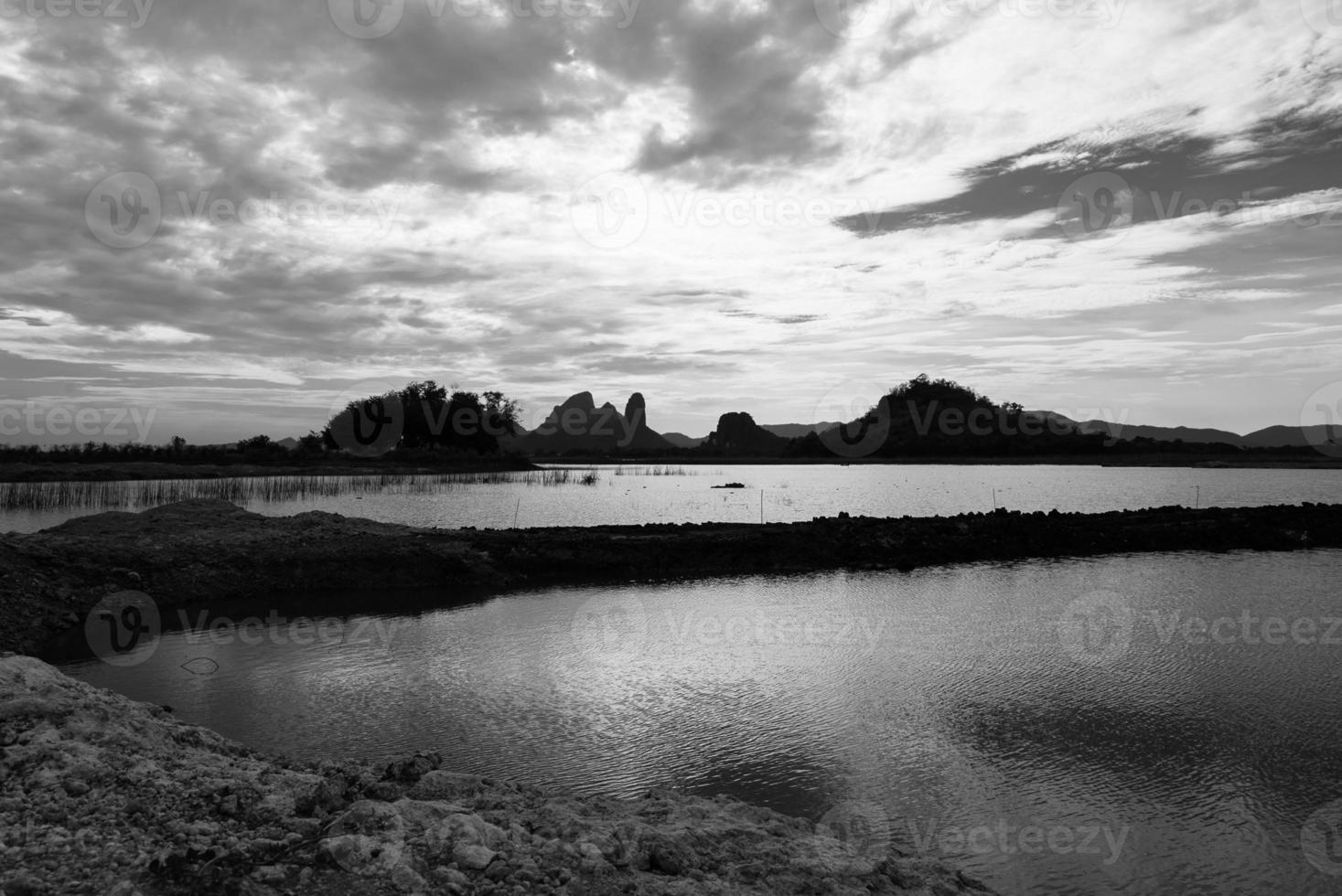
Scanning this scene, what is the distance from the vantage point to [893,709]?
849 centimetres

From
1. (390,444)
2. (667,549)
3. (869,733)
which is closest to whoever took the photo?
(869,733)

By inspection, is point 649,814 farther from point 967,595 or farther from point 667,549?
point 667,549

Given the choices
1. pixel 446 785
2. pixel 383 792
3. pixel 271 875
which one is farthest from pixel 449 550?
pixel 271 875

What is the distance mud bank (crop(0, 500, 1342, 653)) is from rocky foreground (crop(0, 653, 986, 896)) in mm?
8301

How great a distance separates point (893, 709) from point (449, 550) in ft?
38.7

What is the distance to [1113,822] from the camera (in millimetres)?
5895

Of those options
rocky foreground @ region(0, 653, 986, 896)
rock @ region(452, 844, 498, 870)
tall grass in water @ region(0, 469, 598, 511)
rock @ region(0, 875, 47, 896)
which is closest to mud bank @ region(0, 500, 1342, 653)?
rocky foreground @ region(0, 653, 986, 896)

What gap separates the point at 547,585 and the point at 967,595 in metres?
8.77

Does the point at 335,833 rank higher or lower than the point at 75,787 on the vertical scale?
lower

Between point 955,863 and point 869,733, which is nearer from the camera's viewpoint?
point 955,863

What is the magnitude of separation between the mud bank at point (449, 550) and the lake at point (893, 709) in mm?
1997

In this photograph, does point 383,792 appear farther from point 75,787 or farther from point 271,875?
point 75,787

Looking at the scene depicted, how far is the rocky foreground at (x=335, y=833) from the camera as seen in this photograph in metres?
3.89

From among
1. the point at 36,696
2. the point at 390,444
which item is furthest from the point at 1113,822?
the point at 390,444
